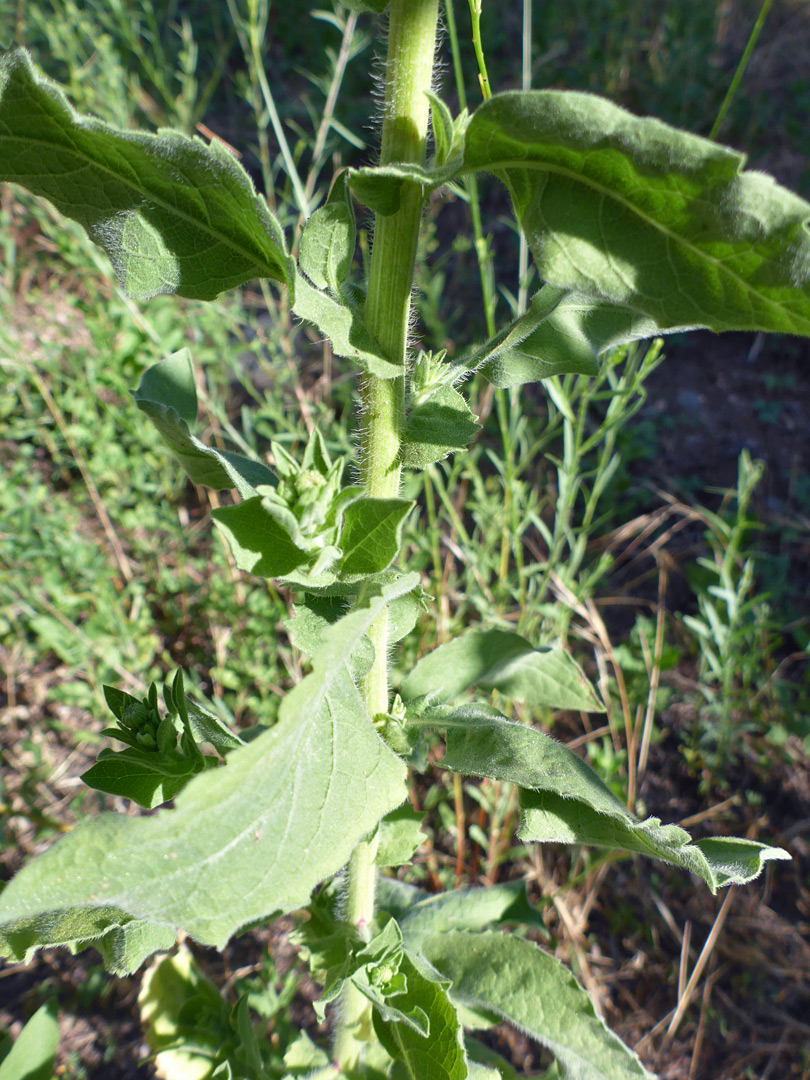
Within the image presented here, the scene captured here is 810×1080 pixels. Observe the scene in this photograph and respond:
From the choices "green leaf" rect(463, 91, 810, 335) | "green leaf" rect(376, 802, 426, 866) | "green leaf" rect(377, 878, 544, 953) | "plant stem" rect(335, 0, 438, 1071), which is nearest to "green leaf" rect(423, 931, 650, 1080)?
"green leaf" rect(377, 878, 544, 953)

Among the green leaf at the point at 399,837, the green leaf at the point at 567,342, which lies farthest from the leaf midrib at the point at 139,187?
the green leaf at the point at 399,837

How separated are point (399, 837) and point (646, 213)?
129cm

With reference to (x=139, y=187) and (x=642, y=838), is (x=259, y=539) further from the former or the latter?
(x=642, y=838)

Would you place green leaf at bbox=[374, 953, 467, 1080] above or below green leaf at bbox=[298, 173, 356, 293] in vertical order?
below

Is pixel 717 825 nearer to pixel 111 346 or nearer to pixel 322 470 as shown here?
pixel 322 470

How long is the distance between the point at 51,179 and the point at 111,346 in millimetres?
2926

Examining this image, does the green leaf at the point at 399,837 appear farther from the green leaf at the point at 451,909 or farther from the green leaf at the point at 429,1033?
the green leaf at the point at 451,909

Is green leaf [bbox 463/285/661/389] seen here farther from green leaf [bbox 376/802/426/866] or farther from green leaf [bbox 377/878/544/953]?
green leaf [bbox 377/878/544/953]

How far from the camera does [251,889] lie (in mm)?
963

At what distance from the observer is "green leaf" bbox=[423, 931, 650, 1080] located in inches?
60.8

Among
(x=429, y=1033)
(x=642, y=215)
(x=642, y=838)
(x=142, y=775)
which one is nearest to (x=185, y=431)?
(x=142, y=775)

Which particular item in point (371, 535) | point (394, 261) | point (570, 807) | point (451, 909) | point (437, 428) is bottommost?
point (451, 909)

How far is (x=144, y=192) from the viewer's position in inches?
47.4

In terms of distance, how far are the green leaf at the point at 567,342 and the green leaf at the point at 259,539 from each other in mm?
505
